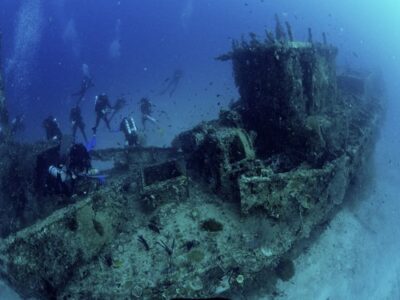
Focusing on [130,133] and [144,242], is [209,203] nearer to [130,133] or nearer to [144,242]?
[144,242]

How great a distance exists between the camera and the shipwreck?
604 cm

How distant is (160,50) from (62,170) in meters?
87.4

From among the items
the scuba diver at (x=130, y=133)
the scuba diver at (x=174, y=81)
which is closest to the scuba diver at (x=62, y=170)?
the scuba diver at (x=130, y=133)

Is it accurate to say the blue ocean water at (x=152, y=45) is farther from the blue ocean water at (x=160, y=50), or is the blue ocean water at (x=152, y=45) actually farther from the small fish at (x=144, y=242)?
the small fish at (x=144, y=242)

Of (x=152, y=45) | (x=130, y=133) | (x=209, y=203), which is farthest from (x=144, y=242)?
(x=152, y=45)

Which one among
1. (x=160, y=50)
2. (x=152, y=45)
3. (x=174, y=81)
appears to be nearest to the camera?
(x=174, y=81)

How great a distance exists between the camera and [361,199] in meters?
10.7

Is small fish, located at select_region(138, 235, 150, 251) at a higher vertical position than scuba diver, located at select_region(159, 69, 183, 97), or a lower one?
lower

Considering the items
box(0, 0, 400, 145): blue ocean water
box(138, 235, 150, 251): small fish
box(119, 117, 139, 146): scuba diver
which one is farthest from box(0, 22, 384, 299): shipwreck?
box(0, 0, 400, 145): blue ocean water

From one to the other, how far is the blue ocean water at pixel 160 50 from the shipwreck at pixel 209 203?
3.19 meters

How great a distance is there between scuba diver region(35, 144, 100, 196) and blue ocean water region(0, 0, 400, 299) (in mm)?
6865

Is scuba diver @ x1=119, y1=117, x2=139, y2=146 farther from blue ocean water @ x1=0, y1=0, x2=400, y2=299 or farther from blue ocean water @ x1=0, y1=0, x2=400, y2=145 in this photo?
blue ocean water @ x1=0, y1=0, x2=400, y2=145

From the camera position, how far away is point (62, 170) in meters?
8.45

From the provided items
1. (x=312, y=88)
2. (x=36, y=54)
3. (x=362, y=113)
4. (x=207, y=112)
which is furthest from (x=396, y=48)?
(x=36, y=54)
